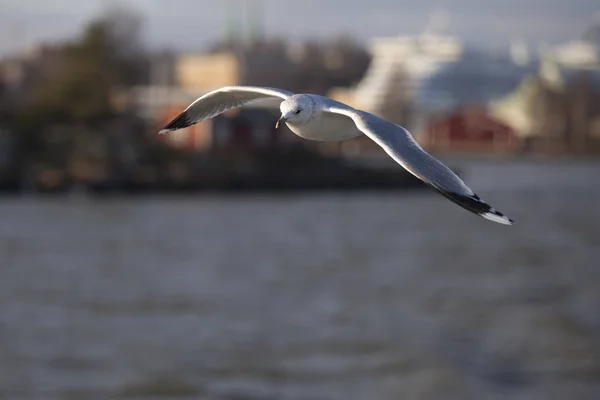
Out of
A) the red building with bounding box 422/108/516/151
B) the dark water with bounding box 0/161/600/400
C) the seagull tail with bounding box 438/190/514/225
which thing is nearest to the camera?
the seagull tail with bounding box 438/190/514/225

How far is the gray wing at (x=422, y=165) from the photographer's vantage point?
2371 millimetres

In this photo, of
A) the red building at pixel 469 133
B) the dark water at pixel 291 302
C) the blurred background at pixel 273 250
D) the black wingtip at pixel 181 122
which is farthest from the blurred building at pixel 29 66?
the black wingtip at pixel 181 122

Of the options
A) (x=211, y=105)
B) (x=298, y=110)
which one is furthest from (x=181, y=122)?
(x=298, y=110)

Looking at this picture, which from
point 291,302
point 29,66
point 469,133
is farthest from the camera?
point 29,66

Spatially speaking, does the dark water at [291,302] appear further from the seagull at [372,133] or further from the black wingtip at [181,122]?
the seagull at [372,133]

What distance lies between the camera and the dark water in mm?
12188

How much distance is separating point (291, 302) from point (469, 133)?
28.2 metres

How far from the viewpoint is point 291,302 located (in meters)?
16.1

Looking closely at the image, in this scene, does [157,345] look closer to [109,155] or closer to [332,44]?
[109,155]

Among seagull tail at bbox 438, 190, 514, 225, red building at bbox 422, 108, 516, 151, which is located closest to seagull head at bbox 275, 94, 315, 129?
seagull tail at bbox 438, 190, 514, 225

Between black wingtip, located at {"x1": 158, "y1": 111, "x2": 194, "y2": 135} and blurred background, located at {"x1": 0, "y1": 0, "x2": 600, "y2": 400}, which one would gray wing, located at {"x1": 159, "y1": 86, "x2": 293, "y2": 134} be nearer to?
black wingtip, located at {"x1": 158, "y1": 111, "x2": 194, "y2": 135}

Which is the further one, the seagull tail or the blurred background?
the blurred background

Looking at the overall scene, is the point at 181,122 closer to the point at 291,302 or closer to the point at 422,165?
the point at 422,165

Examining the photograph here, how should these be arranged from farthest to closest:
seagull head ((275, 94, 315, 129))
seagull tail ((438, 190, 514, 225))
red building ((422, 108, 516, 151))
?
red building ((422, 108, 516, 151)) < seagull head ((275, 94, 315, 129)) < seagull tail ((438, 190, 514, 225))
